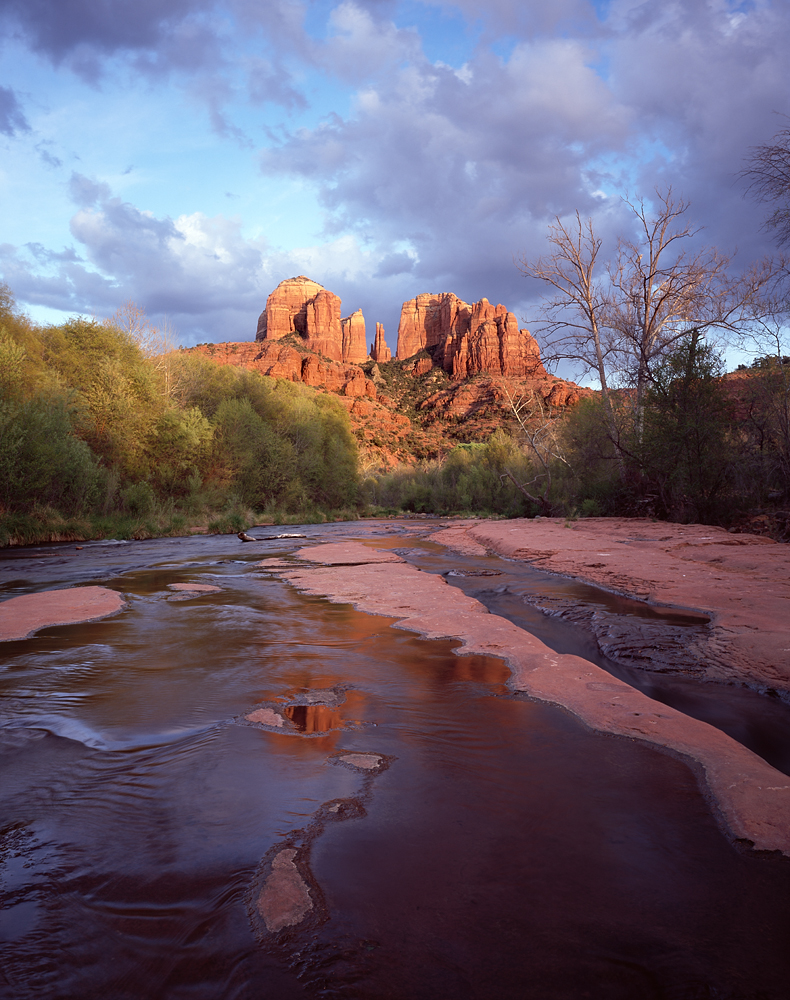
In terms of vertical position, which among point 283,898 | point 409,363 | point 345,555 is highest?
point 409,363

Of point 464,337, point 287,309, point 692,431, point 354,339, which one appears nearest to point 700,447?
point 692,431

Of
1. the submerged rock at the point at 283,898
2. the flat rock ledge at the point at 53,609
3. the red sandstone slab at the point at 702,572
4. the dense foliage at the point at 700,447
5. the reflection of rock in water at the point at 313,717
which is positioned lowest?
the reflection of rock in water at the point at 313,717

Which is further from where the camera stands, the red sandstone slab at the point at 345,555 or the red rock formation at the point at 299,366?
the red rock formation at the point at 299,366

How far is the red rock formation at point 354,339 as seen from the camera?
103 meters

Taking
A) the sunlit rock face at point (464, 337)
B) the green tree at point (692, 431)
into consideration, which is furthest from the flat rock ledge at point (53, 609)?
the sunlit rock face at point (464, 337)

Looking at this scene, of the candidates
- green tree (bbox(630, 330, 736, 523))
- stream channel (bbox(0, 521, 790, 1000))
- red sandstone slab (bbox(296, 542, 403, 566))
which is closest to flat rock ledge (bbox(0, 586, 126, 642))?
stream channel (bbox(0, 521, 790, 1000))

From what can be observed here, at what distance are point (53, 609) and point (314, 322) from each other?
336 feet

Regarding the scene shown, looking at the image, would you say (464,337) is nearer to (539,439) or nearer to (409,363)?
(409,363)

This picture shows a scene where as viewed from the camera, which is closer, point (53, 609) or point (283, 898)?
point (283, 898)

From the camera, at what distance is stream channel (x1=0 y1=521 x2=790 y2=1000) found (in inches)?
57.7

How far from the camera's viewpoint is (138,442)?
21672 millimetres

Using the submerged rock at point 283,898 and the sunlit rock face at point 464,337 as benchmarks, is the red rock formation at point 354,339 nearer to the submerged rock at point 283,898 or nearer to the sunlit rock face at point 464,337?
the sunlit rock face at point 464,337

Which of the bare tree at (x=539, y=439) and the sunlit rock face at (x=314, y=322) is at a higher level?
the sunlit rock face at (x=314, y=322)

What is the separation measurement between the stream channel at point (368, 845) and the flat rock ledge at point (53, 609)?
1655 millimetres
